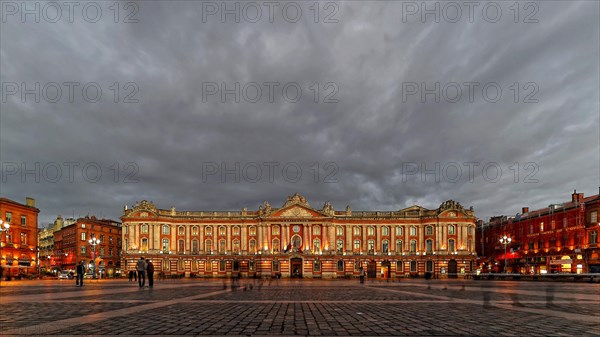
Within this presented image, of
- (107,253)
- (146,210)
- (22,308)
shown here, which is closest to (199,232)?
(146,210)

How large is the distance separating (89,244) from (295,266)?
47.6m

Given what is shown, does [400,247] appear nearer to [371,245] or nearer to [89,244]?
[371,245]

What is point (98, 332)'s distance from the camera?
9.23 meters

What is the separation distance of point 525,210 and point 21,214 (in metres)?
99.8

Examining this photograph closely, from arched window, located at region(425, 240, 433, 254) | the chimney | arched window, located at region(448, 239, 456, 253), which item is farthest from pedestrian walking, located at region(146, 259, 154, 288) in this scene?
arched window, located at region(448, 239, 456, 253)

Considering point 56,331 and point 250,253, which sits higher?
point 56,331

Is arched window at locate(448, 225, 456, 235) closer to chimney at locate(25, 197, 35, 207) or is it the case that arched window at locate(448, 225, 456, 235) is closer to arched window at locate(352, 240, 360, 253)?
arched window at locate(352, 240, 360, 253)

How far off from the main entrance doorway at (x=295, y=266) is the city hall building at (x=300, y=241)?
7.7 inches

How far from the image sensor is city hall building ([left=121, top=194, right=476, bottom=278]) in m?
88.2

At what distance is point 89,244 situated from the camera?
99.8m

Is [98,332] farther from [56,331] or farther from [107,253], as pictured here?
[107,253]

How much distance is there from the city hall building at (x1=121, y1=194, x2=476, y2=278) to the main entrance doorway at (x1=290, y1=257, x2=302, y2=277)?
0.20 meters

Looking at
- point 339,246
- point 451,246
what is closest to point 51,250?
point 339,246

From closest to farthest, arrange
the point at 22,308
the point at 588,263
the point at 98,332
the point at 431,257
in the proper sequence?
the point at 98,332, the point at 22,308, the point at 588,263, the point at 431,257
